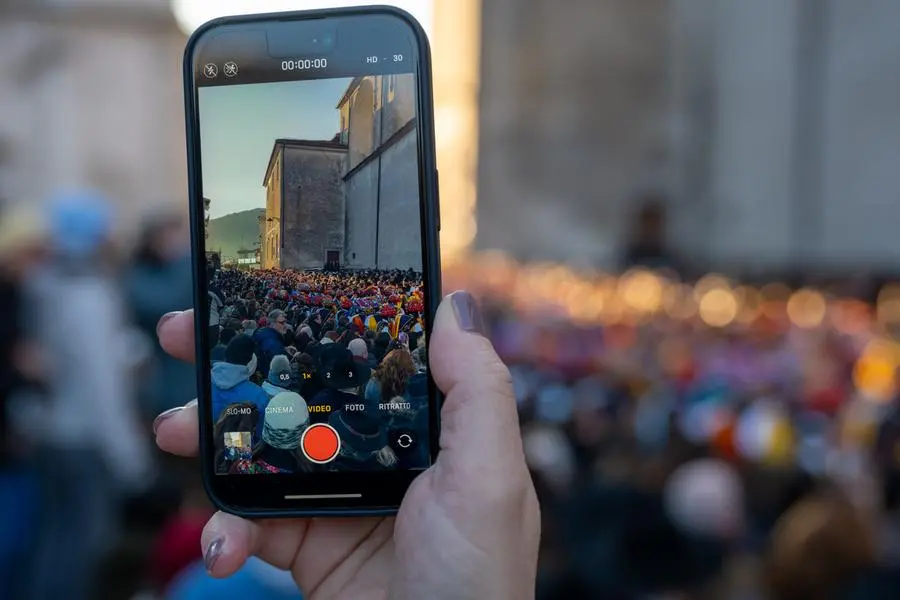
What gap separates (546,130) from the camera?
2103 centimetres

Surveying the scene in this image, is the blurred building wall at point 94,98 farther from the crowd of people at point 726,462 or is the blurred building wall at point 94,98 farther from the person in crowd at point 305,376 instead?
the person in crowd at point 305,376

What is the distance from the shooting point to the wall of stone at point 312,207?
1563 mm

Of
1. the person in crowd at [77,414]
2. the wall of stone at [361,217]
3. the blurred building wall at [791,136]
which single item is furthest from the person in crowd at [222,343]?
the blurred building wall at [791,136]

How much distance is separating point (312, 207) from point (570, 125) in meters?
19.4

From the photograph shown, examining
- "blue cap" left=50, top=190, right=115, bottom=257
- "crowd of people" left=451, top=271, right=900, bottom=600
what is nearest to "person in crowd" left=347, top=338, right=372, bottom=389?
"crowd of people" left=451, top=271, right=900, bottom=600

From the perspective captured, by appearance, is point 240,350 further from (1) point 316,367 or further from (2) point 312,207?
(2) point 312,207

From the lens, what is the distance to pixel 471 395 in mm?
1456

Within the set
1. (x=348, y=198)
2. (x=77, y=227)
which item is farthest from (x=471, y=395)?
(x=77, y=227)

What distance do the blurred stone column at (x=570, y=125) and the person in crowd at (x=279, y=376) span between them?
1737 cm

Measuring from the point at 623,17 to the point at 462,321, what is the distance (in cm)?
1970

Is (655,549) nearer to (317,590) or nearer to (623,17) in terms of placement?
(317,590)

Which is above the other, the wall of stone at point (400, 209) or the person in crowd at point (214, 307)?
the wall of stone at point (400, 209)

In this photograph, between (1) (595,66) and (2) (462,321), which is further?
(1) (595,66)

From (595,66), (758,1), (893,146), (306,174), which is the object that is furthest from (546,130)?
(306,174)
